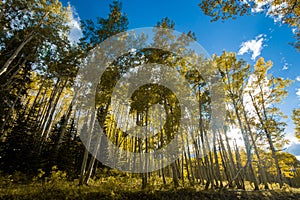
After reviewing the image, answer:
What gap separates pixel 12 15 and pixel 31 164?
9.55m

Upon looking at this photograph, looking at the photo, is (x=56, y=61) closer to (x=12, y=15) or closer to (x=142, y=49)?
(x=12, y=15)

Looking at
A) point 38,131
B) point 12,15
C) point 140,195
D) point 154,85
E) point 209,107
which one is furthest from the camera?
point 38,131

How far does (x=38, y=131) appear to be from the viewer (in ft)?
43.7

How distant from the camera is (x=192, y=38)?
34.7 feet

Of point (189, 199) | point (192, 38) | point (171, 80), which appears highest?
point (192, 38)

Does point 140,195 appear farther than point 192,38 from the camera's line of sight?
No

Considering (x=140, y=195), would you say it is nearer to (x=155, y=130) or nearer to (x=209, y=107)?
(x=155, y=130)

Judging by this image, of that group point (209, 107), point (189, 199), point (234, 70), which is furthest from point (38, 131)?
point (234, 70)

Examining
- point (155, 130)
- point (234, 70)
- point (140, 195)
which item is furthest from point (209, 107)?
point (140, 195)

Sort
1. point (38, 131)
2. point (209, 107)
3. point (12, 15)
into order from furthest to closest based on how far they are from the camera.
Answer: point (38, 131)
point (209, 107)
point (12, 15)

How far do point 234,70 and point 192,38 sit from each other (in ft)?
17.6

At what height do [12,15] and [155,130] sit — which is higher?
[12,15]

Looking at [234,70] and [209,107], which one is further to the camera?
[234,70]

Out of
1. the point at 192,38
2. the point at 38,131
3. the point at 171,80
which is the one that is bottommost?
the point at 38,131
